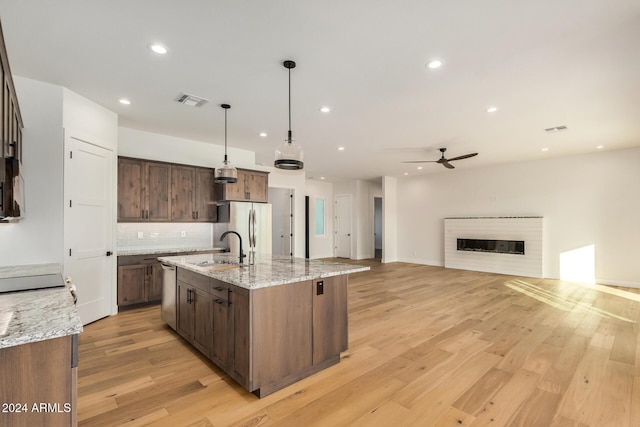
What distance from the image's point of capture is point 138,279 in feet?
14.9

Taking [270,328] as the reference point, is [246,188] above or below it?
above

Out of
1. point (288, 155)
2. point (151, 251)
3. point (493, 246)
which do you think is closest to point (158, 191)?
point (151, 251)

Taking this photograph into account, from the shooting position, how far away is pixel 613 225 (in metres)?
6.23

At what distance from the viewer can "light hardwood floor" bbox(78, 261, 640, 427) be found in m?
2.08

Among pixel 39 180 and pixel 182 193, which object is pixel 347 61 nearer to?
pixel 39 180

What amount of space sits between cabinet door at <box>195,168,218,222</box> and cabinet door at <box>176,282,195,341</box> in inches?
94.9

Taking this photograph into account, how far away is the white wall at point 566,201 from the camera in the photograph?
6105 millimetres

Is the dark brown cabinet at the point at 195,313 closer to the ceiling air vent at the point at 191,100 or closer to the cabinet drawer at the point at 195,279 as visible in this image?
the cabinet drawer at the point at 195,279

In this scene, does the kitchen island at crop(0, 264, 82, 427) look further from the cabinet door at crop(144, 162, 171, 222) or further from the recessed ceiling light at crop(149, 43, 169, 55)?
the cabinet door at crop(144, 162, 171, 222)

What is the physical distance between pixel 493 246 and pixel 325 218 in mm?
5236

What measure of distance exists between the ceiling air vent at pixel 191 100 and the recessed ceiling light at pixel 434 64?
103 inches

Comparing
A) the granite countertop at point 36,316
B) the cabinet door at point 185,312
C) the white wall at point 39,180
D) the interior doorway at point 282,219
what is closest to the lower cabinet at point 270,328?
the cabinet door at point 185,312

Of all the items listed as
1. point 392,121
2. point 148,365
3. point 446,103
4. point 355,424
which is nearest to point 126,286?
point 148,365

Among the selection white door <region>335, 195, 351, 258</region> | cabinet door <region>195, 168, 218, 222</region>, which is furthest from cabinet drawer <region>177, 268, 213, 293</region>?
white door <region>335, 195, 351, 258</region>
